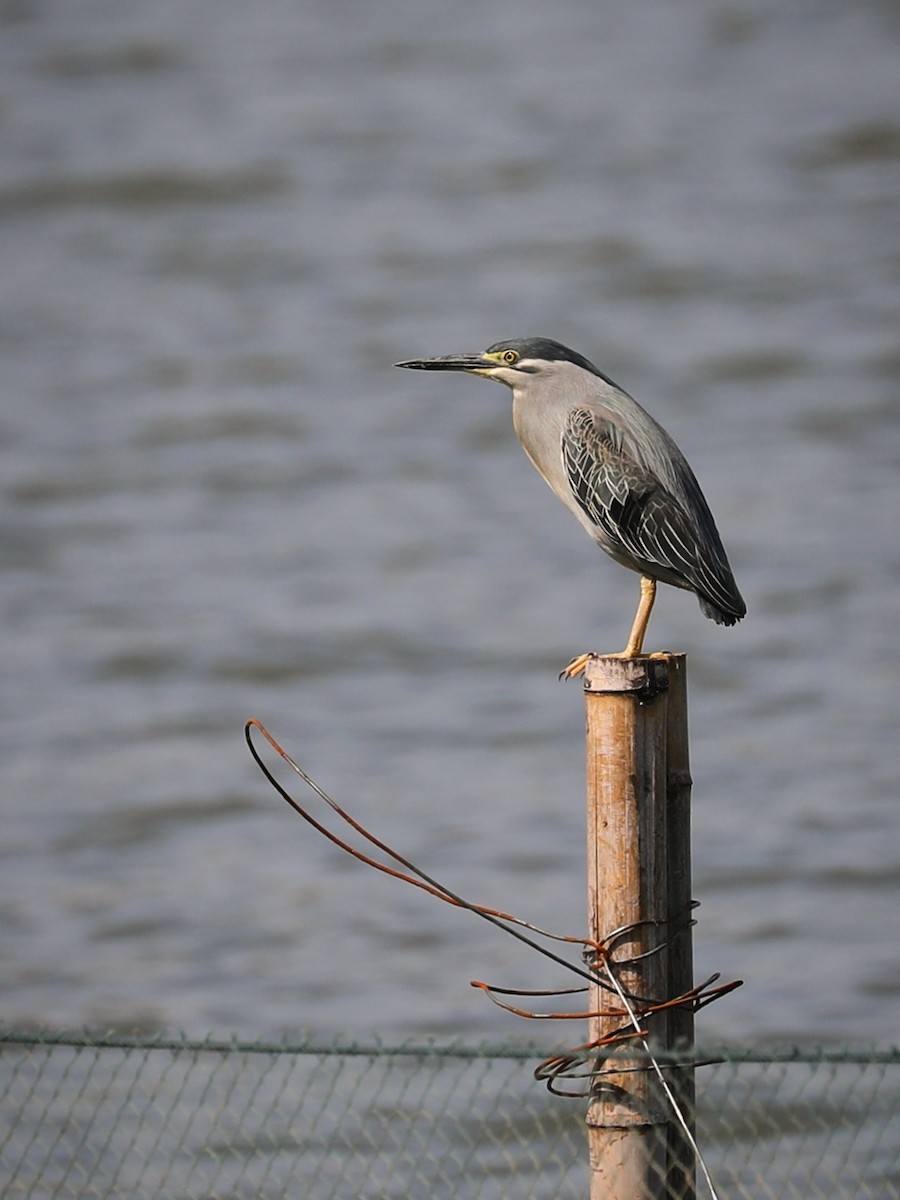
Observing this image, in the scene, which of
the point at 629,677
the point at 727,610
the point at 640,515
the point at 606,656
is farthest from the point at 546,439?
the point at 629,677

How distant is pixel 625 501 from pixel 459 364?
1.75 ft

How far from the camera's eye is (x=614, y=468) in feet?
14.2

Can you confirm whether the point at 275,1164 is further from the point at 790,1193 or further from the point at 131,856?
the point at 131,856

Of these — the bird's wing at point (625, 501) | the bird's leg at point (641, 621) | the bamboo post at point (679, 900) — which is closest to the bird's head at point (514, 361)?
the bird's wing at point (625, 501)

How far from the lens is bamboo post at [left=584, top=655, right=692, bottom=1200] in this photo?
3.46m

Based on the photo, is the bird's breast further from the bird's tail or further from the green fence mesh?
the green fence mesh

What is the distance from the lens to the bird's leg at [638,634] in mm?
3889

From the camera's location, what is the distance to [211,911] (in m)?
9.74

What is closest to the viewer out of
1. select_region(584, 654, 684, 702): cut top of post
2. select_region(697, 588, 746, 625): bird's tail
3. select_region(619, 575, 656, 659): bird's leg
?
select_region(584, 654, 684, 702): cut top of post

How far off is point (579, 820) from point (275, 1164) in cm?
435

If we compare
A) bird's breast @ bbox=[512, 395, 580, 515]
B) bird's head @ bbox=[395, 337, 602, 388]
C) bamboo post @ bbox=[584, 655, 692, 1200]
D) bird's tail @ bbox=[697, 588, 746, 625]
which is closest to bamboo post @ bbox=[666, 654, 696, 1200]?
bamboo post @ bbox=[584, 655, 692, 1200]

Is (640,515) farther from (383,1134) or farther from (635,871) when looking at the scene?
(383,1134)

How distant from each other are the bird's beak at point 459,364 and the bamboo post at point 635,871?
3.82 feet

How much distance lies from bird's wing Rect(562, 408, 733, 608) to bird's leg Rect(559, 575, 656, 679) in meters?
0.07
